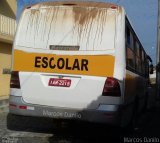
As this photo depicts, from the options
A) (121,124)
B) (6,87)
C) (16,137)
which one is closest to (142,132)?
(121,124)

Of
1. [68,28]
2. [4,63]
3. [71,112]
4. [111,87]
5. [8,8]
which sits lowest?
[71,112]

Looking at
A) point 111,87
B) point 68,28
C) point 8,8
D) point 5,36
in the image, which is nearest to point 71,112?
point 111,87

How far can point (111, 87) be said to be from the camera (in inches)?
359

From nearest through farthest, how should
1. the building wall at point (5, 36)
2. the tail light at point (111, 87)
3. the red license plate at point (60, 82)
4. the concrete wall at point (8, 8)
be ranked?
the tail light at point (111, 87) < the red license plate at point (60, 82) < the building wall at point (5, 36) < the concrete wall at point (8, 8)

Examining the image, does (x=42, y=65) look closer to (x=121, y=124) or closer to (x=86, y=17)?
(x=86, y=17)

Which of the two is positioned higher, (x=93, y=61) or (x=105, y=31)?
(x=105, y=31)

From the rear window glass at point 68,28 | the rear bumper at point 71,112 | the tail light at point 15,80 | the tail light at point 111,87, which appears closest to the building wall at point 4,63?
the rear window glass at point 68,28

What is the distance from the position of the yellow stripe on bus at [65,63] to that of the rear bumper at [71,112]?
2.18ft

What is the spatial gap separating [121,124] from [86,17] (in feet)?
7.50

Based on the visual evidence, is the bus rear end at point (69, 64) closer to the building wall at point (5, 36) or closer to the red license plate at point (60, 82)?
the red license plate at point (60, 82)

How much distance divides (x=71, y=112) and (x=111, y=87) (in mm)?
921

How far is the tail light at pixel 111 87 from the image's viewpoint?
29.9ft

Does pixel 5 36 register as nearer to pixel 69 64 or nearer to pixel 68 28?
pixel 68 28

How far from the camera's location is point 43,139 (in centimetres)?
1018
